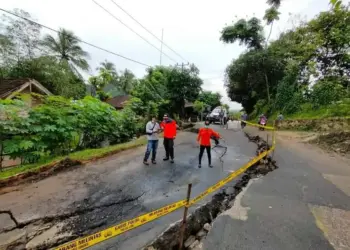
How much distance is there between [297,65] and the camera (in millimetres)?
18828

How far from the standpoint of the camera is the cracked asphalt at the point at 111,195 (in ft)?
13.1

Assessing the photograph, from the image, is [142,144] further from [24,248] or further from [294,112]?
[294,112]

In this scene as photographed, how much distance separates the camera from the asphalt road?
3.59m

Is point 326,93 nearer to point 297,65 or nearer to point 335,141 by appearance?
point 297,65

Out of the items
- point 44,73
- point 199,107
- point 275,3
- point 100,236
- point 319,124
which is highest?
point 275,3

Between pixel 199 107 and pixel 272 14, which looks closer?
pixel 272 14

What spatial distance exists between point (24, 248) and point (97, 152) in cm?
601

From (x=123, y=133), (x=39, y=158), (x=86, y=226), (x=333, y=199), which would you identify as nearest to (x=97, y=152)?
(x=39, y=158)

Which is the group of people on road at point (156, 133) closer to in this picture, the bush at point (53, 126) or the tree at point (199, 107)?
the bush at point (53, 126)

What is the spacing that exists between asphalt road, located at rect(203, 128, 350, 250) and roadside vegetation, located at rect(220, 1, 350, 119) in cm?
883

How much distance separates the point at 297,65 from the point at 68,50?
22.8 meters

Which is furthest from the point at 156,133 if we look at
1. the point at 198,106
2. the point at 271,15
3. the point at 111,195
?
the point at 198,106

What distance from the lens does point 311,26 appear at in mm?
18484

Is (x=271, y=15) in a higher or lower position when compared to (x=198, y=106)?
higher
